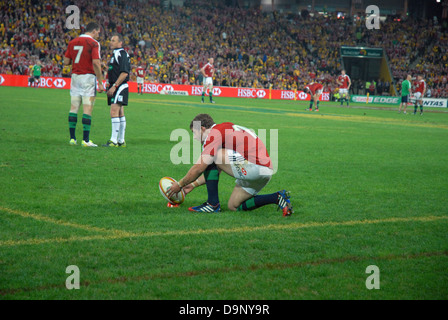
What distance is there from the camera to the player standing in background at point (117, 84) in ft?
38.0

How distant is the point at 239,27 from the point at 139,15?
1086 cm

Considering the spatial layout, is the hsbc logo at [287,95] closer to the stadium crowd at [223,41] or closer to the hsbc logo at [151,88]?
the stadium crowd at [223,41]

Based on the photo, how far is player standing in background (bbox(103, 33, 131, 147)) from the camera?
1157cm

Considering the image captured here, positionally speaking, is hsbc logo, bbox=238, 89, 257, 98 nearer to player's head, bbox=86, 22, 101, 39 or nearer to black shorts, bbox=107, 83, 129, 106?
black shorts, bbox=107, 83, 129, 106

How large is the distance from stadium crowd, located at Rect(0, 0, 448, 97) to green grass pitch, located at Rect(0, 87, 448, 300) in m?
35.7

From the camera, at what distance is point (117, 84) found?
11516mm

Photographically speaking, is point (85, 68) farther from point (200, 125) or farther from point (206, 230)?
point (206, 230)

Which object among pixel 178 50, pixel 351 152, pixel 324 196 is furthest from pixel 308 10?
pixel 324 196

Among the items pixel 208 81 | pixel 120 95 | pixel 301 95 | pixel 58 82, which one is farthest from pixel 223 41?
pixel 120 95

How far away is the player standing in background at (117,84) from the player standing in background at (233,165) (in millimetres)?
5596

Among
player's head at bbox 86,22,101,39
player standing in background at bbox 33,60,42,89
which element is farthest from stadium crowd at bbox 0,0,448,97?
player's head at bbox 86,22,101,39

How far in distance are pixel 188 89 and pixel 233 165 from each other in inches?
1561

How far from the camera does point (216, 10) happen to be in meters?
58.6

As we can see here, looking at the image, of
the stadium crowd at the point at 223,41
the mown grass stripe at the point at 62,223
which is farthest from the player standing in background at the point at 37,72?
the mown grass stripe at the point at 62,223
